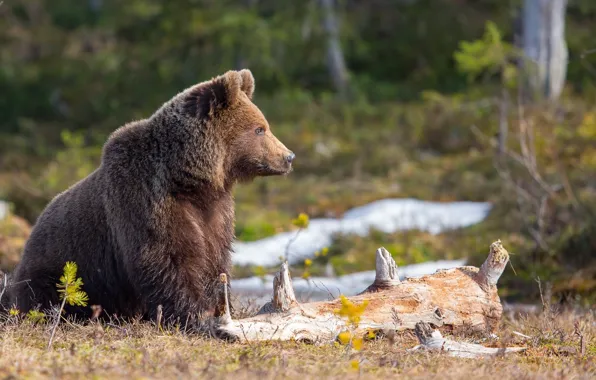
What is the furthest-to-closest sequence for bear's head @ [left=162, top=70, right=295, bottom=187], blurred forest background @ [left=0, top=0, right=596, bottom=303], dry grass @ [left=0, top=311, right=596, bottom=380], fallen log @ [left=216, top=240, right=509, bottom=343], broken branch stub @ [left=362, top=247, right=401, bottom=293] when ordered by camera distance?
blurred forest background @ [left=0, top=0, right=596, bottom=303], bear's head @ [left=162, top=70, right=295, bottom=187], broken branch stub @ [left=362, top=247, right=401, bottom=293], fallen log @ [left=216, top=240, right=509, bottom=343], dry grass @ [left=0, top=311, right=596, bottom=380]

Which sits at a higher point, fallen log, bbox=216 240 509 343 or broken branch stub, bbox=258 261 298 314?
broken branch stub, bbox=258 261 298 314

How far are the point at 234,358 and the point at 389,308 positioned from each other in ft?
4.95

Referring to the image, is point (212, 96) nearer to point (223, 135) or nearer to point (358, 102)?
point (223, 135)

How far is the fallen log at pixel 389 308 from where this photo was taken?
598cm

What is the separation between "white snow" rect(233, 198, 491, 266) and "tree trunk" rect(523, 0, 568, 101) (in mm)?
4910

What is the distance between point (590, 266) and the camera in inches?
414

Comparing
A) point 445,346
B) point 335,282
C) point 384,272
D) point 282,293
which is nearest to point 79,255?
point 282,293

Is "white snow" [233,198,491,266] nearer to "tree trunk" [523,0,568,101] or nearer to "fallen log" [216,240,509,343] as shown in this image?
"tree trunk" [523,0,568,101]

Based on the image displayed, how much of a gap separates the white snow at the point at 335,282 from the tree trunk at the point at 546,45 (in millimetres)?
8303

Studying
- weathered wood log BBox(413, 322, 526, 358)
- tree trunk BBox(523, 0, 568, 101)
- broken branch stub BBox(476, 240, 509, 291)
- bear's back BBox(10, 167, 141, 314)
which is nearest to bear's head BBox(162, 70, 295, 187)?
bear's back BBox(10, 167, 141, 314)

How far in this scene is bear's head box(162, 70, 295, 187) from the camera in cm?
669

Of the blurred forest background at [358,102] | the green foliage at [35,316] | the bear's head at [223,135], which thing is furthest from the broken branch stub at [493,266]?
the blurred forest background at [358,102]

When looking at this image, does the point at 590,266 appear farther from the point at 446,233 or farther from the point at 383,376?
the point at 383,376

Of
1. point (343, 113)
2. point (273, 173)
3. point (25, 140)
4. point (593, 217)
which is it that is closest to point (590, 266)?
point (593, 217)
